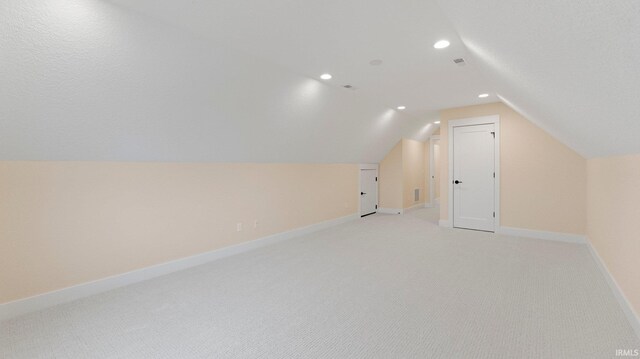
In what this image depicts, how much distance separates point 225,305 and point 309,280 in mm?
967

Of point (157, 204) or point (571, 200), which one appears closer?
point (157, 204)

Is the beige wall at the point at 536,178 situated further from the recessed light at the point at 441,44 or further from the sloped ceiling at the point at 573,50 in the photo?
the recessed light at the point at 441,44

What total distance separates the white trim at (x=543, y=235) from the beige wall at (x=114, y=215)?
442cm

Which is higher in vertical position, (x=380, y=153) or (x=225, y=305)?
(x=380, y=153)

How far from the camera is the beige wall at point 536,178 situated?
4.70 m

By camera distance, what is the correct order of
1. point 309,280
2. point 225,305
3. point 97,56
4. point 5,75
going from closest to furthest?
point 5,75
point 97,56
point 225,305
point 309,280

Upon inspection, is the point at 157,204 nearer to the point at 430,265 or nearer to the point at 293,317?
the point at 293,317

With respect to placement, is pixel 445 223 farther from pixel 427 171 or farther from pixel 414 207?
pixel 427 171

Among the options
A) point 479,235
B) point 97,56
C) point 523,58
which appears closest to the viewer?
point 523,58

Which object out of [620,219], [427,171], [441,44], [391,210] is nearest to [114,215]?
[441,44]

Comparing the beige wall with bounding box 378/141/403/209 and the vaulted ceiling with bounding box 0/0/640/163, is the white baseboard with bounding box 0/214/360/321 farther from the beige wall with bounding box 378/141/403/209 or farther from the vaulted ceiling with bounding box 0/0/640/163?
the beige wall with bounding box 378/141/403/209

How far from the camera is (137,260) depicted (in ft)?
10.7

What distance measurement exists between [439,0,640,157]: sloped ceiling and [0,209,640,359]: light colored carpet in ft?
5.04

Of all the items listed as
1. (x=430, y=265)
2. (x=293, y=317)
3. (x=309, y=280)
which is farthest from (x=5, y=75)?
(x=430, y=265)
